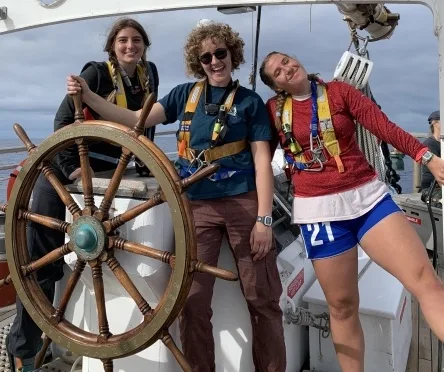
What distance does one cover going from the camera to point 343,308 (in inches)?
64.3

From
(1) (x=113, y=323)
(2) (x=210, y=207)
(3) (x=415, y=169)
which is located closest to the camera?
(2) (x=210, y=207)

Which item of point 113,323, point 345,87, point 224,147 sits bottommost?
point 113,323

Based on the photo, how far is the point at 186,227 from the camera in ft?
4.31

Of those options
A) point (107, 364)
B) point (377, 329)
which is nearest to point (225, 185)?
point (107, 364)

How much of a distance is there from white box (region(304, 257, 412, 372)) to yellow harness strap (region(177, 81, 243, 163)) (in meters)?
0.87

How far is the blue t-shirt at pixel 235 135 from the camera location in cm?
161

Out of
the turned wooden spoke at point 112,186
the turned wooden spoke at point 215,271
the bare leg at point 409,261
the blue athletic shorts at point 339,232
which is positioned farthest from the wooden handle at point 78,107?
the bare leg at point 409,261

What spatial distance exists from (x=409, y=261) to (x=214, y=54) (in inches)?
35.2

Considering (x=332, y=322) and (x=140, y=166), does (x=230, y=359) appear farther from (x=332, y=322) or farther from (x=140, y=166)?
(x=140, y=166)

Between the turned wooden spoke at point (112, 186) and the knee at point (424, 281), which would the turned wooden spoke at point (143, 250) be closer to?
the turned wooden spoke at point (112, 186)

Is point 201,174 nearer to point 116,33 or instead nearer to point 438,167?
point 438,167

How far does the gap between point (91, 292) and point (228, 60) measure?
1028 millimetres

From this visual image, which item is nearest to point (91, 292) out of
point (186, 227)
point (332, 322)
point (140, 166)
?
point (140, 166)

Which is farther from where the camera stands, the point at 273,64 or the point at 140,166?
the point at 140,166
